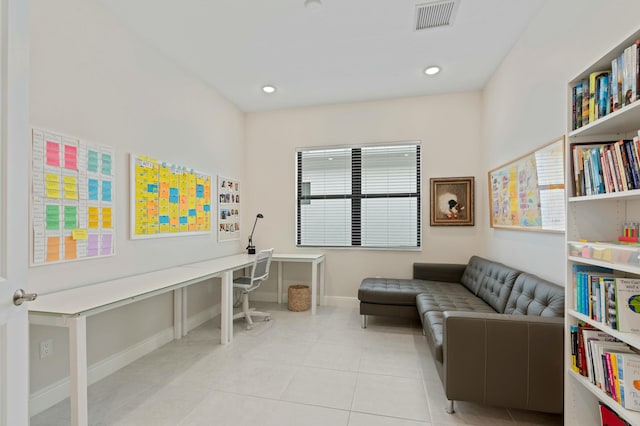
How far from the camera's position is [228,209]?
4.11 metres

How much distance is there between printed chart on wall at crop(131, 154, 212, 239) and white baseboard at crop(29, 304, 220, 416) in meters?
0.98

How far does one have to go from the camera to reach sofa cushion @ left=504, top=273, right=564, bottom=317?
1.86m

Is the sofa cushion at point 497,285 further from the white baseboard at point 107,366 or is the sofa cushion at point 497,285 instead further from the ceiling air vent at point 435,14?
the white baseboard at point 107,366

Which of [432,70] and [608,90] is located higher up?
[432,70]

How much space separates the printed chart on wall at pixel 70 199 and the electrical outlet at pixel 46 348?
52 cm

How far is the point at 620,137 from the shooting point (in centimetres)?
153

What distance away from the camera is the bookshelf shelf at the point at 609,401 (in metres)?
1.23

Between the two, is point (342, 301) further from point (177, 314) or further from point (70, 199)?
point (70, 199)

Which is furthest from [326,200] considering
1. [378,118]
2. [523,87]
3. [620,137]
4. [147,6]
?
[620,137]

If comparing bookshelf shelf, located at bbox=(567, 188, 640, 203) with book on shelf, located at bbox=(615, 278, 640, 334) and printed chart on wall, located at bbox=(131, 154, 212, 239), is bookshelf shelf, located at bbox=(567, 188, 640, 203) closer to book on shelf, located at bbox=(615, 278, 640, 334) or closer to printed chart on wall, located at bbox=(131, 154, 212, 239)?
book on shelf, located at bbox=(615, 278, 640, 334)

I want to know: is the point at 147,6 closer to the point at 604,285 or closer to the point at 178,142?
the point at 178,142

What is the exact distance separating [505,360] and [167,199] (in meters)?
3.07

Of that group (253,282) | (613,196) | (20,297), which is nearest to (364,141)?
(253,282)

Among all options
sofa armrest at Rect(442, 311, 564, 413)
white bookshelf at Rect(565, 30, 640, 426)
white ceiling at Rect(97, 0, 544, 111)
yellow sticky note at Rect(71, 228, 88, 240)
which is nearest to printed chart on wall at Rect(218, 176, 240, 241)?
white ceiling at Rect(97, 0, 544, 111)
